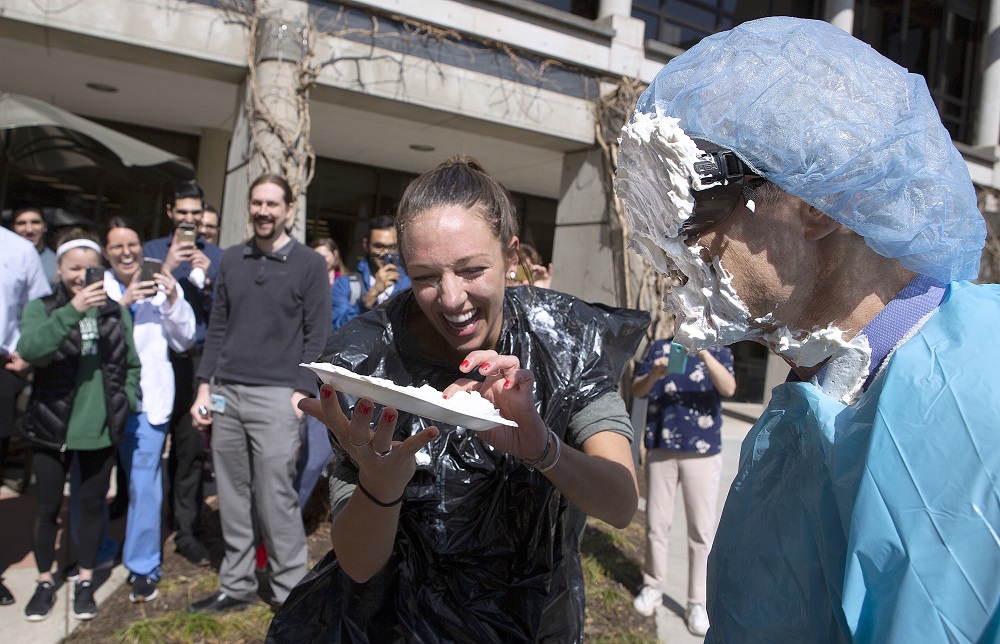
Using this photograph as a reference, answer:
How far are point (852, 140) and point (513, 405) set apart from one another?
82 centimetres

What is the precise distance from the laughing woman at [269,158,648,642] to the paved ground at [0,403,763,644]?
2.39 m

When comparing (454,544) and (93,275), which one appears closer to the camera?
(454,544)

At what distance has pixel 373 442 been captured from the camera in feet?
4.79

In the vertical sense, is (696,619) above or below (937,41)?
below

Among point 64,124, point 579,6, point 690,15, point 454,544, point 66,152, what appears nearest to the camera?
point 454,544

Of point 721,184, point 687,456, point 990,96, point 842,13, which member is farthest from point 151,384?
point 990,96

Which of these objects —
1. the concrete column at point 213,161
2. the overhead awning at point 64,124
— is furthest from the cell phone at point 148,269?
the concrete column at point 213,161

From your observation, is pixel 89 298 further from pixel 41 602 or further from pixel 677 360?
pixel 677 360

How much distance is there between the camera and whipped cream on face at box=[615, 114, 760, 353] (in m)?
1.16

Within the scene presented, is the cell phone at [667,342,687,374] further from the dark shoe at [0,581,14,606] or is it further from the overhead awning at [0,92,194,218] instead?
the overhead awning at [0,92,194,218]

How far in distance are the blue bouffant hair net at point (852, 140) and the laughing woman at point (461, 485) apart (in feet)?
2.35

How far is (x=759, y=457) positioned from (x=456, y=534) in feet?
2.56

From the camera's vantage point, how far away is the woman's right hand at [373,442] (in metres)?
1.42

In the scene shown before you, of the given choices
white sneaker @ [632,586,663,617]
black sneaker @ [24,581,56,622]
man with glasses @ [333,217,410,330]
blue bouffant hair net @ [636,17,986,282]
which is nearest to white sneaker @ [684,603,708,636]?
white sneaker @ [632,586,663,617]
